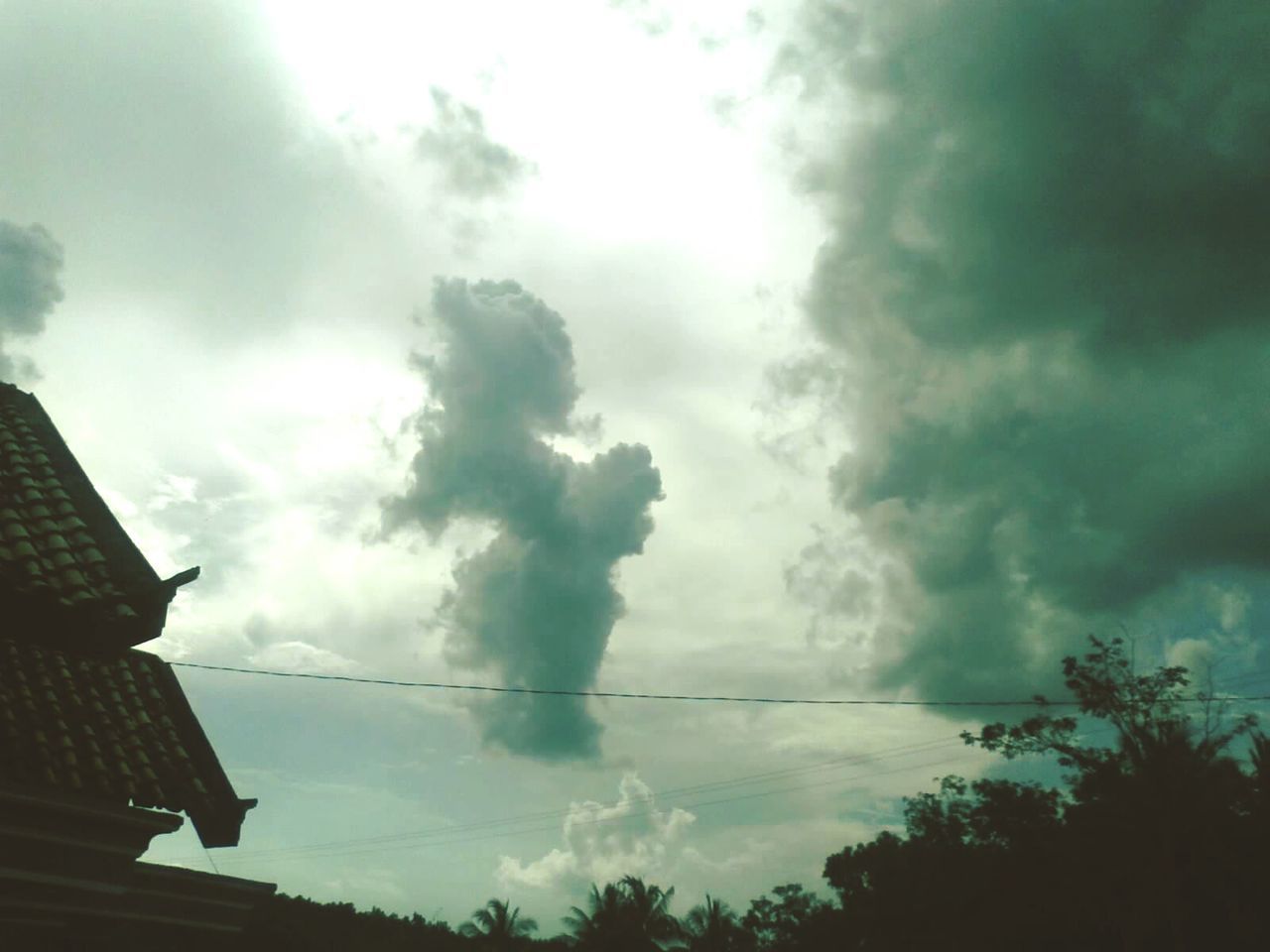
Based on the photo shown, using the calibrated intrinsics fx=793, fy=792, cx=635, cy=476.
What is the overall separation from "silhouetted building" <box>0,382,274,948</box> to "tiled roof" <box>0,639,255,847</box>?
0.04 ft

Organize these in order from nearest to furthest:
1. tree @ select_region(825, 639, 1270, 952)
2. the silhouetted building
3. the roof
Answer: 1. the silhouetted building
2. the roof
3. tree @ select_region(825, 639, 1270, 952)


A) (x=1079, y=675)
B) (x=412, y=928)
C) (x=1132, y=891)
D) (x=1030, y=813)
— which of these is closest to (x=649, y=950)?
(x=412, y=928)

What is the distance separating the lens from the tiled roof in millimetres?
5008

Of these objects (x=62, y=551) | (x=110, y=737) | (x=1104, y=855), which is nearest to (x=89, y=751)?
(x=110, y=737)

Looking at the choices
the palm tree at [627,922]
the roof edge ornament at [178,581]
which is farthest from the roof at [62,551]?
the palm tree at [627,922]

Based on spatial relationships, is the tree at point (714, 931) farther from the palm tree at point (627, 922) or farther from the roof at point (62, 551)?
the roof at point (62, 551)

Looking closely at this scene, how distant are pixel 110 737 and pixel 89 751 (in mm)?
315

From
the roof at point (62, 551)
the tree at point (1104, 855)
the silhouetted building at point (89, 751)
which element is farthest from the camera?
the tree at point (1104, 855)

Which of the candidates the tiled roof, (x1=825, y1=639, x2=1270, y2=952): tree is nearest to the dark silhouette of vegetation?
(x1=825, y1=639, x2=1270, y2=952): tree

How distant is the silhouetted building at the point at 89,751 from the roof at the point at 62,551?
0.01 meters

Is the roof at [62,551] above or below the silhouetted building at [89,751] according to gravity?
above

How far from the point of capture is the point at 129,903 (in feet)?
17.5

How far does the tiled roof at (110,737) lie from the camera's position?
501cm

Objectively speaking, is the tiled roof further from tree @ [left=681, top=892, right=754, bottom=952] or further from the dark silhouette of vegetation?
tree @ [left=681, top=892, right=754, bottom=952]
